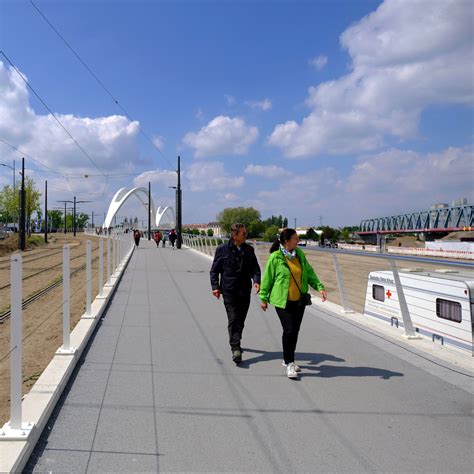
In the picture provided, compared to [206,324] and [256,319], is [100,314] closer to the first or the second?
[206,324]

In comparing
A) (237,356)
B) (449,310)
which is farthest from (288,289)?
(449,310)

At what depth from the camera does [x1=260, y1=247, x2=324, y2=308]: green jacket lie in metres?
5.11

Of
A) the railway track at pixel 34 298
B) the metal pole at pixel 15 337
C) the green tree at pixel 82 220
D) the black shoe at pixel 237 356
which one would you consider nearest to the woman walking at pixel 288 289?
the black shoe at pixel 237 356

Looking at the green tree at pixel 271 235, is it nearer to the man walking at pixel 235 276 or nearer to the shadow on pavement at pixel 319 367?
the man walking at pixel 235 276

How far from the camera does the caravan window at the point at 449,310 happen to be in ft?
22.6

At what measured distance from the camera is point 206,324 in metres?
7.86

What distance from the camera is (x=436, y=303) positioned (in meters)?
7.46

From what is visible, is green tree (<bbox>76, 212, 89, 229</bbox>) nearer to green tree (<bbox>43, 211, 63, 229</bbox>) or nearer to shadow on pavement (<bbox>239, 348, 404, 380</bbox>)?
green tree (<bbox>43, 211, 63, 229</bbox>)

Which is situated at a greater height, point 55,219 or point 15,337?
point 55,219

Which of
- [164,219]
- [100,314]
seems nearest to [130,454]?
[100,314]

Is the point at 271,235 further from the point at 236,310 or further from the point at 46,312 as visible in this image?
the point at 236,310

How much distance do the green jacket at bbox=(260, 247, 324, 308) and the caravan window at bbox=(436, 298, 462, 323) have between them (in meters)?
2.81

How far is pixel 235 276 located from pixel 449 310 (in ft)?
11.1

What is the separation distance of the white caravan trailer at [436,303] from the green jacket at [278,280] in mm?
2721
